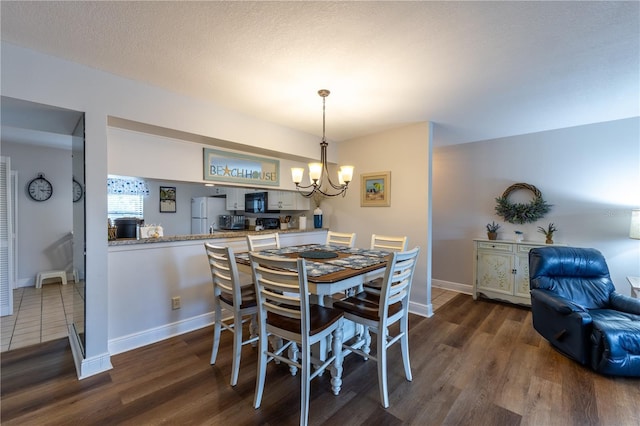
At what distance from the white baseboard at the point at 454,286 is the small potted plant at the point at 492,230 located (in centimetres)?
89

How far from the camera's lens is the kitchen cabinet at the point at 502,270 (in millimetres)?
3529

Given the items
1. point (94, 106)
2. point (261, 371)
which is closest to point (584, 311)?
A: point (261, 371)

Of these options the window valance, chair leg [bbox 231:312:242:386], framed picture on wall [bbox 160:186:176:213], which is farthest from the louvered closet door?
chair leg [bbox 231:312:242:386]

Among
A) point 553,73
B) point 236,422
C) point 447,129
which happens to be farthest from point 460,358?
point 447,129

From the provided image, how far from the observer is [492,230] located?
395 cm

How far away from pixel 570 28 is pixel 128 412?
145 inches

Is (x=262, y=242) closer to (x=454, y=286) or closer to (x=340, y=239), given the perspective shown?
(x=340, y=239)

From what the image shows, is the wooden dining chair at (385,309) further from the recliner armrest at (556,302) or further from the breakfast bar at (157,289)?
the breakfast bar at (157,289)

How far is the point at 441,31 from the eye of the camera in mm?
1637

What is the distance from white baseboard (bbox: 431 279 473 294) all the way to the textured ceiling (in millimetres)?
2719

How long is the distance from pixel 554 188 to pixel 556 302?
203cm

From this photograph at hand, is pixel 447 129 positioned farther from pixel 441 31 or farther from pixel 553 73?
pixel 441 31

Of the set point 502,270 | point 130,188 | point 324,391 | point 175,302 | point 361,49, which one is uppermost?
point 361,49

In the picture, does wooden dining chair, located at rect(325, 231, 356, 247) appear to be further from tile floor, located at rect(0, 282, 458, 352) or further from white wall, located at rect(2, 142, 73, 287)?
white wall, located at rect(2, 142, 73, 287)
